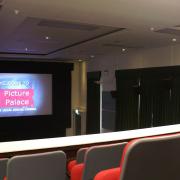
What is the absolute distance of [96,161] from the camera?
5.08ft

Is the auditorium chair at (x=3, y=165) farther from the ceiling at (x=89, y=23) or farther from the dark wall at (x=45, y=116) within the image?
the dark wall at (x=45, y=116)

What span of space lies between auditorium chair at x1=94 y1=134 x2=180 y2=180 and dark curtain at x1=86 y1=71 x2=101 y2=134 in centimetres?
943

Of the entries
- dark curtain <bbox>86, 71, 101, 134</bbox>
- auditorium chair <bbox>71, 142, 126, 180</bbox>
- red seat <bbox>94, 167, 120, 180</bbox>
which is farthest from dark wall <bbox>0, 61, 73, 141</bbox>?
red seat <bbox>94, 167, 120, 180</bbox>

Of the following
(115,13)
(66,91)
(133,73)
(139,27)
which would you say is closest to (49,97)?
(66,91)

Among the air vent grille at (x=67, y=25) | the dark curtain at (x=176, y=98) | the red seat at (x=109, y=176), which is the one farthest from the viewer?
the dark curtain at (x=176, y=98)

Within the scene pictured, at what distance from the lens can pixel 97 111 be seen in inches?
409

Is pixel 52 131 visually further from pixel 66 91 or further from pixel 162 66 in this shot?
pixel 162 66

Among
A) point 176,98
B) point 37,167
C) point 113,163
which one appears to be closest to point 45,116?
point 176,98

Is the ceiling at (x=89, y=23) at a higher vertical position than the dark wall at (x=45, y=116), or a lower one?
higher

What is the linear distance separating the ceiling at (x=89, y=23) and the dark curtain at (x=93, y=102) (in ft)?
9.26

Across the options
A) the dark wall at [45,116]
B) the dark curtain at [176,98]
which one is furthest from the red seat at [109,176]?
the dark wall at [45,116]

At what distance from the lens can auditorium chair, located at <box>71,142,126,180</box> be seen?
1.50 metres

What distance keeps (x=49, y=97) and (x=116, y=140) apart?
843 centimetres

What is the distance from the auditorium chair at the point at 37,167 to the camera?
1.31 metres
